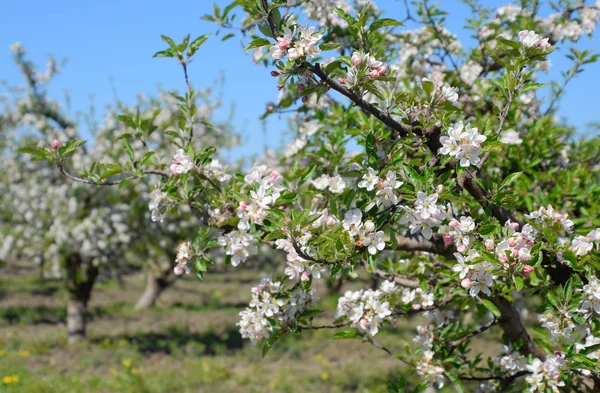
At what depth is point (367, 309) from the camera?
2730 mm

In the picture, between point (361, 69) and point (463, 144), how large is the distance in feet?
1.42

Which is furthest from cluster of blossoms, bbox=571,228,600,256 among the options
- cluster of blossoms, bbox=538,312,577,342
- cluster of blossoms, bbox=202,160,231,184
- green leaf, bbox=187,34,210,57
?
green leaf, bbox=187,34,210,57

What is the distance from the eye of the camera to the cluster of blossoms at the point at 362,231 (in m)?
1.93

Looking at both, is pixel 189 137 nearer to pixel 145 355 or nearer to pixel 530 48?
pixel 530 48

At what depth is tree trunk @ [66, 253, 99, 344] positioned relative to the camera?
891 cm

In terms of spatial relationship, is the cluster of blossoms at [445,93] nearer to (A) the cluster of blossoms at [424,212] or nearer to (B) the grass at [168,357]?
(A) the cluster of blossoms at [424,212]

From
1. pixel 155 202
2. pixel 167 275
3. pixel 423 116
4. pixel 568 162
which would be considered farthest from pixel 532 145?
pixel 167 275

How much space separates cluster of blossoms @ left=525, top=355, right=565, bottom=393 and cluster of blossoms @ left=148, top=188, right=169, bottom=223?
6.15 ft

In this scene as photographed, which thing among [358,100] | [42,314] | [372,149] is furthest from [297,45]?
[42,314]

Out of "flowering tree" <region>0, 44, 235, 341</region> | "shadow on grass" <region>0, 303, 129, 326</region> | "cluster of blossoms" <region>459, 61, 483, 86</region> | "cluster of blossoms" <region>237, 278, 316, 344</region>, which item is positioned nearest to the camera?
"cluster of blossoms" <region>237, 278, 316, 344</region>

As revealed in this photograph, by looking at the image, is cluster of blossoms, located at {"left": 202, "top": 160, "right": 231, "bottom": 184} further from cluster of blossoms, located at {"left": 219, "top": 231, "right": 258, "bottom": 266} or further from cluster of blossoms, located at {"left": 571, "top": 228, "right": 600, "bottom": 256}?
cluster of blossoms, located at {"left": 571, "top": 228, "right": 600, "bottom": 256}

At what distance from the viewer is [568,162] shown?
399 cm

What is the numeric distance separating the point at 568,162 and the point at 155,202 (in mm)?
2998

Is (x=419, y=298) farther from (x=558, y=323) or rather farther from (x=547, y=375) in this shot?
(x=558, y=323)
